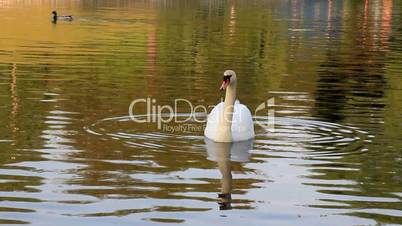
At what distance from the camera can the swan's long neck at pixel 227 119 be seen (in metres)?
21.6

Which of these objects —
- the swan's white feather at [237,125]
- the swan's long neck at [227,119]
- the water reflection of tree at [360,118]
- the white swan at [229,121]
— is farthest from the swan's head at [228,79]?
the water reflection of tree at [360,118]

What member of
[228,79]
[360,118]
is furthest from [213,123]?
[360,118]

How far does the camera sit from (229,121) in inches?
856

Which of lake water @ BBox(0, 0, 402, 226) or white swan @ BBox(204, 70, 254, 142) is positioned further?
white swan @ BBox(204, 70, 254, 142)

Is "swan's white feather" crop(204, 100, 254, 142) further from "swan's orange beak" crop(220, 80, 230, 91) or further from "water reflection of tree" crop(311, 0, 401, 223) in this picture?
"water reflection of tree" crop(311, 0, 401, 223)

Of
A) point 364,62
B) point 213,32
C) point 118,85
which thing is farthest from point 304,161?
point 213,32

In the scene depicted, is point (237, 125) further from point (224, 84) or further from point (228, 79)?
point (228, 79)

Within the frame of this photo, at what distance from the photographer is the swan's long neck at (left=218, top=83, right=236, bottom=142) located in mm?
21625

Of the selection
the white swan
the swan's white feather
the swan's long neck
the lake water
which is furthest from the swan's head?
the lake water

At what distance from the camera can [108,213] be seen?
1480 centimetres

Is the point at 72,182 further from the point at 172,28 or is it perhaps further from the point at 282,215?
the point at 172,28

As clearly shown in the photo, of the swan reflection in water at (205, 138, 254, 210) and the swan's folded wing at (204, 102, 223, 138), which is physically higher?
the swan's folded wing at (204, 102, 223, 138)

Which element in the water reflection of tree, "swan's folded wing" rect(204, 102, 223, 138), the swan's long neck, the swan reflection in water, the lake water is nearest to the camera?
the lake water

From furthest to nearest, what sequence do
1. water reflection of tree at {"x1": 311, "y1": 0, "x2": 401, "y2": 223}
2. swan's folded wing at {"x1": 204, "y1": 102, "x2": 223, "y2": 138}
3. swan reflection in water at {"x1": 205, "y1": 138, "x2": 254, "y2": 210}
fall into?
swan's folded wing at {"x1": 204, "y1": 102, "x2": 223, "y2": 138}
swan reflection in water at {"x1": 205, "y1": 138, "x2": 254, "y2": 210}
water reflection of tree at {"x1": 311, "y1": 0, "x2": 401, "y2": 223}
